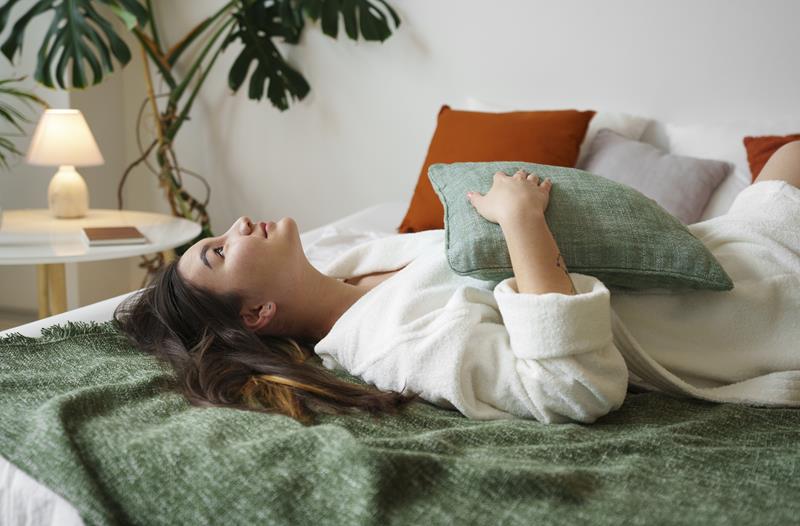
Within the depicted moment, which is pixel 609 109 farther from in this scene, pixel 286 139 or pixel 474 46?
pixel 286 139

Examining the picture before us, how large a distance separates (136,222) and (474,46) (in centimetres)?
133

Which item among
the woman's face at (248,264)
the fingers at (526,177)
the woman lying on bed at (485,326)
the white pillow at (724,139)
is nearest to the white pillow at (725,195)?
the white pillow at (724,139)

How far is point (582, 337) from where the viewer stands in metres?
1.16

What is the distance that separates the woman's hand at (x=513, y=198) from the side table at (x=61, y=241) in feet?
4.18

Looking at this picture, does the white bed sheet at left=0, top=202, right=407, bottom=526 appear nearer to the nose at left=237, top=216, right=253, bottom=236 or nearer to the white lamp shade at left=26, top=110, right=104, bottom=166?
the nose at left=237, top=216, right=253, bottom=236

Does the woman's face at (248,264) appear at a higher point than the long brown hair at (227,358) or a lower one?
higher

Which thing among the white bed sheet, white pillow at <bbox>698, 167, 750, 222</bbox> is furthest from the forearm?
white pillow at <bbox>698, 167, 750, 222</bbox>

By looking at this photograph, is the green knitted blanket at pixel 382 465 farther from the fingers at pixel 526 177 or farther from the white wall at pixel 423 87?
the white wall at pixel 423 87

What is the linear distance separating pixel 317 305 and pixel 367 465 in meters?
0.68

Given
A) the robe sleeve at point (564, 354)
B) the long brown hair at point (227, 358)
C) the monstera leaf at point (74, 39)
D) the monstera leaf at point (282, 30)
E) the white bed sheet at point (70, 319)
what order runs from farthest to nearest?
1. the monstera leaf at point (282, 30)
2. the monstera leaf at point (74, 39)
3. the long brown hair at point (227, 358)
4. the robe sleeve at point (564, 354)
5. the white bed sheet at point (70, 319)

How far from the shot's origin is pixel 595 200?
1.35 m

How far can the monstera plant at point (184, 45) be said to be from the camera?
2.66 metres

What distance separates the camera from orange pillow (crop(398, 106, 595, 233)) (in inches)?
93.0

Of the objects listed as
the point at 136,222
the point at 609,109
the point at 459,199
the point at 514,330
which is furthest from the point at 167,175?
the point at 514,330
